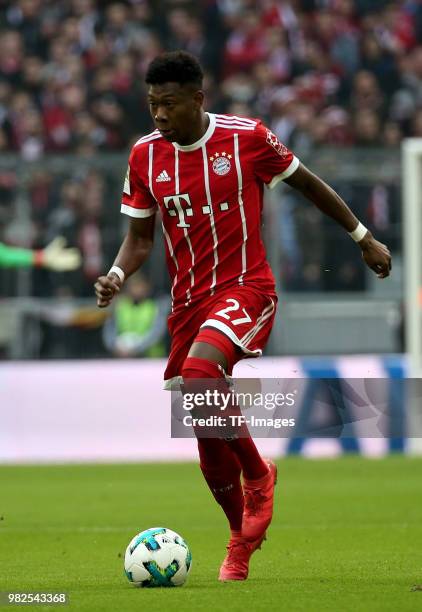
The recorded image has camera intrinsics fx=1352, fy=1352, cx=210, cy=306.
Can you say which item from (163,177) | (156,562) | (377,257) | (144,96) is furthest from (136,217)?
(144,96)

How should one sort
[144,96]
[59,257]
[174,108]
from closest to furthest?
[174,108] → [59,257] → [144,96]

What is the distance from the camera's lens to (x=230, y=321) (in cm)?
591

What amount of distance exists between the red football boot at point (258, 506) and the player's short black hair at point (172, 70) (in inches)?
72.9

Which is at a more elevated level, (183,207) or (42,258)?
(183,207)

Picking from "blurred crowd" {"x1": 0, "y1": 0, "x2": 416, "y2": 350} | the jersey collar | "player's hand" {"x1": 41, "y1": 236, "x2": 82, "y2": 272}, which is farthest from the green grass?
"blurred crowd" {"x1": 0, "y1": 0, "x2": 416, "y2": 350}

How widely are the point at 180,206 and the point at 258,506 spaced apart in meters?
1.42

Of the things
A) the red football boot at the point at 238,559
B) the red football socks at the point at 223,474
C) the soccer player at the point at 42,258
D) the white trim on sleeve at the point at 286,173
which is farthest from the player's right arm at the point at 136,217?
the soccer player at the point at 42,258

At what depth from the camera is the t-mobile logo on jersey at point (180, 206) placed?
6105mm

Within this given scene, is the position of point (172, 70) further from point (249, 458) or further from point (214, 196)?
point (249, 458)

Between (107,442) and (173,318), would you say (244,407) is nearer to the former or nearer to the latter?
(173,318)

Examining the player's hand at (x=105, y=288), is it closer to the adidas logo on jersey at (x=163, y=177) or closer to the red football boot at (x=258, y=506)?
the adidas logo on jersey at (x=163, y=177)

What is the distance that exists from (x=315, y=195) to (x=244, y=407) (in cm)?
106

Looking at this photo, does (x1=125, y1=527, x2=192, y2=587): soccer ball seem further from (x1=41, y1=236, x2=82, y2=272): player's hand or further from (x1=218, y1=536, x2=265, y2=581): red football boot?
A: (x1=41, y1=236, x2=82, y2=272): player's hand

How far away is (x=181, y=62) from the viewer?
5.96 meters
